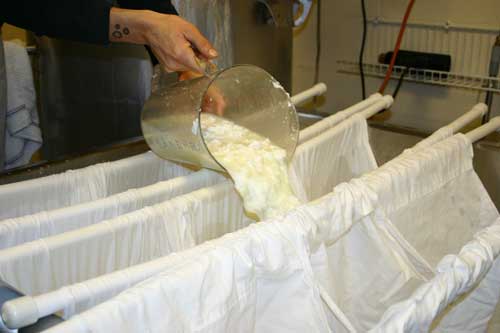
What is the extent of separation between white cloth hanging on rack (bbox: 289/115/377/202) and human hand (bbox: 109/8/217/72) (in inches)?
10.1

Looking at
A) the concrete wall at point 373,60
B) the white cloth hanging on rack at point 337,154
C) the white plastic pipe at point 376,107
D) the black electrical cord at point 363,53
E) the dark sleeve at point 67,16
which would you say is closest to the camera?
the dark sleeve at point 67,16

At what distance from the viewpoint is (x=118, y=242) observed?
718 millimetres

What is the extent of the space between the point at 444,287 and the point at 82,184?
549mm

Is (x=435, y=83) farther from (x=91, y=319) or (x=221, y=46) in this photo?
(x=91, y=319)

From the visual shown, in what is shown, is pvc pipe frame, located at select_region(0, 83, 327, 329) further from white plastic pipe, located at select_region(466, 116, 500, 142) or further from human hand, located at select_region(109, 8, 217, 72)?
white plastic pipe, located at select_region(466, 116, 500, 142)

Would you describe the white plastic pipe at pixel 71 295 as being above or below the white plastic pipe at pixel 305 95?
below

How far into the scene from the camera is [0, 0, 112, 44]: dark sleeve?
900 millimetres

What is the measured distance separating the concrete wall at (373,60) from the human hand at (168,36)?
33.0 inches

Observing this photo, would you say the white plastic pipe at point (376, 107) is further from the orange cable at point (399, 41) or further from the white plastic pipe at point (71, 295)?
the white plastic pipe at point (71, 295)

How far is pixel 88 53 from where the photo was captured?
159 centimetres

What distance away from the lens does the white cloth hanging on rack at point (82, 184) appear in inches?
31.3

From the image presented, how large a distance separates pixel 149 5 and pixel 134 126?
0.52 metres

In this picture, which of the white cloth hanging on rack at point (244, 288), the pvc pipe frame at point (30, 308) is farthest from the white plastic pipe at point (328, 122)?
the pvc pipe frame at point (30, 308)

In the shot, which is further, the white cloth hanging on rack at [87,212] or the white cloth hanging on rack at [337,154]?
the white cloth hanging on rack at [337,154]
